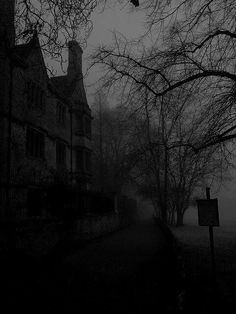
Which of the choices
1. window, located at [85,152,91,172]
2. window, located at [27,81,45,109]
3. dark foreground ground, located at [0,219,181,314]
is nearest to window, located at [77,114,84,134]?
window, located at [85,152,91,172]

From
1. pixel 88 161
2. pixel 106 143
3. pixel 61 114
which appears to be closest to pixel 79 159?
pixel 88 161

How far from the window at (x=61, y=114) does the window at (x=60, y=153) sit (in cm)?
183

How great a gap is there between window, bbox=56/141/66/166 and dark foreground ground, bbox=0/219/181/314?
14.8 meters

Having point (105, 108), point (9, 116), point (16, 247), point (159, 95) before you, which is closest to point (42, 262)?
point (16, 247)

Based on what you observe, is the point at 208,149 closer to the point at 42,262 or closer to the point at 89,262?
the point at 89,262

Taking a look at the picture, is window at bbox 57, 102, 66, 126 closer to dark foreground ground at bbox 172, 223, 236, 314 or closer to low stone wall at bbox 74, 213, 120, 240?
low stone wall at bbox 74, 213, 120, 240

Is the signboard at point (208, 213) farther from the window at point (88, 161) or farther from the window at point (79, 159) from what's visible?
the window at point (88, 161)

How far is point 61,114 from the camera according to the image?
2680cm

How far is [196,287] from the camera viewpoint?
7.69 metres

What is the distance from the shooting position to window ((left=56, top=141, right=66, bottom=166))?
2562cm

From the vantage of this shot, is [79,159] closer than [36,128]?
No

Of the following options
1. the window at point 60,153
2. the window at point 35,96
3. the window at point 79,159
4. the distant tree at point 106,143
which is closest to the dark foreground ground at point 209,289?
the window at point 35,96

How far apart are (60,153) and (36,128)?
194 inches

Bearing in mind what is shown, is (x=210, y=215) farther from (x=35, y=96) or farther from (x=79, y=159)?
(x=79, y=159)
